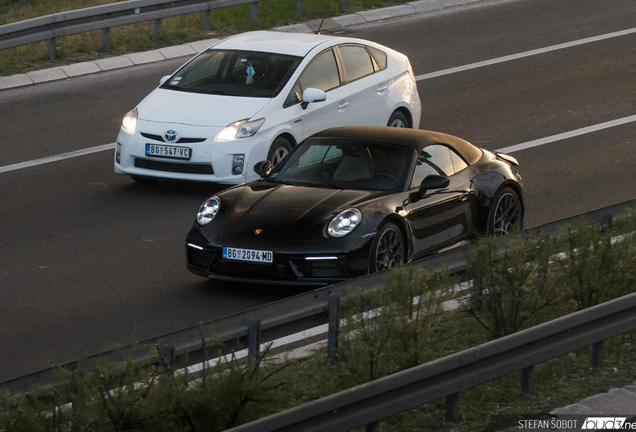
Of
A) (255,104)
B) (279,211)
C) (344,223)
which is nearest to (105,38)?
(255,104)

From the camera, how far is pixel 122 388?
597 cm

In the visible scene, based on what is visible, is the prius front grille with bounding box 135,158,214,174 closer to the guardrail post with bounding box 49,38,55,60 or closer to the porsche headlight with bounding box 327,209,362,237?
the porsche headlight with bounding box 327,209,362,237

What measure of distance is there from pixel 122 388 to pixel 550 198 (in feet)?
26.9

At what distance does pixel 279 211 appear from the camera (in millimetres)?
10078

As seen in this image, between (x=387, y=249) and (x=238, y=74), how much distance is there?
4787mm

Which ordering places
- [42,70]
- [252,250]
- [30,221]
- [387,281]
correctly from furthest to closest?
[42,70] → [30,221] → [252,250] → [387,281]

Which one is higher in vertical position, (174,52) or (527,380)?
(527,380)

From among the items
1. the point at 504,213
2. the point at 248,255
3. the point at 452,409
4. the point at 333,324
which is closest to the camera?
the point at 452,409

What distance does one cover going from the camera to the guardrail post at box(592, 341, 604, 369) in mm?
7500

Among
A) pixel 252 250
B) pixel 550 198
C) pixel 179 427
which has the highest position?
pixel 179 427

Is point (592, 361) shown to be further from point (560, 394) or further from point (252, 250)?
point (252, 250)

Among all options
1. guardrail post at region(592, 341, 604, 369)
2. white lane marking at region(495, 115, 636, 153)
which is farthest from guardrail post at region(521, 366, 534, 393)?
white lane marking at region(495, 115, 636, 153)

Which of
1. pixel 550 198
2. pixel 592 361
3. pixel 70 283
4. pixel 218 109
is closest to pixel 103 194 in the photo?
pixel 218 109

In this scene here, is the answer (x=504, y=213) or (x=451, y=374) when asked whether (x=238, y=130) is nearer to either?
(x=504, y=213)
